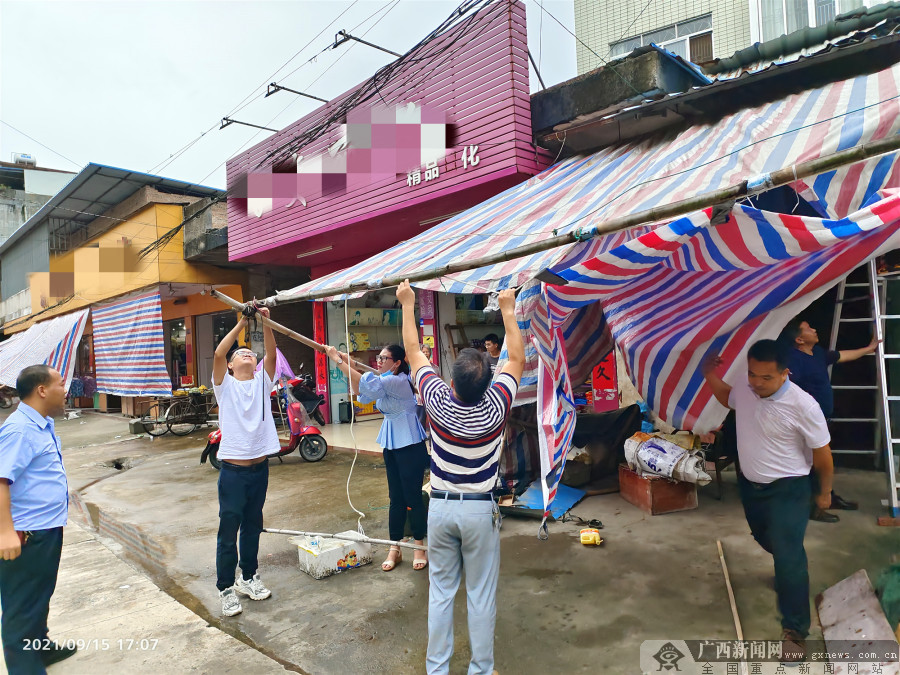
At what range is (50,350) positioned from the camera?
7.97m

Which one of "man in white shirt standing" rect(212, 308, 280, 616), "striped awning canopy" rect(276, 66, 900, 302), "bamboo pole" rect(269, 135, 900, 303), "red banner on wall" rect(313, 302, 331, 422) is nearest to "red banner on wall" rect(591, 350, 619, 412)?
"striped awning canopy" rect(276, 66, 900, 302)

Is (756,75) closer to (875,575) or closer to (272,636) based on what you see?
(875,575)

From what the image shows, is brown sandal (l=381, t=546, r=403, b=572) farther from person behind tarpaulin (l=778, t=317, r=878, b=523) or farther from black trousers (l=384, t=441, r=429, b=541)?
person behind tarpaulin (l=778, t=317, r=878, b=523)

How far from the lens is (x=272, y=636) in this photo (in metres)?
3.58

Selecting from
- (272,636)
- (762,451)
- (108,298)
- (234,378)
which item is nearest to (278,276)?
(108,298)

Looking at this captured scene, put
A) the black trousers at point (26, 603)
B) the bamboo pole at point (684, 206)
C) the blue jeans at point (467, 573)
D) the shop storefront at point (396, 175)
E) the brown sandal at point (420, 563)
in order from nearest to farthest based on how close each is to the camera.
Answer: the bamboo pole at point (684, 206), the blue jeans at point (467, 573), the black trousers at point (26, 603), the brown sandal at point (420, 563), the shop storefront at point (396, 175)

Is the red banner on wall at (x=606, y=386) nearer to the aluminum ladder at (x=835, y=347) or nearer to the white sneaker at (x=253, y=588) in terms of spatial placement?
the aluminum ladder at (x=835, y=347)

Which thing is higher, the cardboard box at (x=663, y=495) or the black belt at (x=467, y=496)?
the black belt at (x=467, y=496)

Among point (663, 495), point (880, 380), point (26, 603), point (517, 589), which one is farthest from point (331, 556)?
point (880, 380)

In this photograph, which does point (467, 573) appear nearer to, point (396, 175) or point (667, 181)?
point (667, 181)

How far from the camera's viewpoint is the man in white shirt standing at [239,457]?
3785 mm

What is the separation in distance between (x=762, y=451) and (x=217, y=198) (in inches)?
485

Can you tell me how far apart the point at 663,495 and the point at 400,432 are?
2669mm

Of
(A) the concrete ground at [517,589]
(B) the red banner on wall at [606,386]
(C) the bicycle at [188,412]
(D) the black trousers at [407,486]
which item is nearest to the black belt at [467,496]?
(A) the concrete ground at [517,589]
